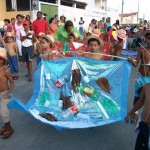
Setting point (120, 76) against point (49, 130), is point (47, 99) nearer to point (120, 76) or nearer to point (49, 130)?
point (49, 130)

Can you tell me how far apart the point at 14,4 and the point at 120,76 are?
45.4ft

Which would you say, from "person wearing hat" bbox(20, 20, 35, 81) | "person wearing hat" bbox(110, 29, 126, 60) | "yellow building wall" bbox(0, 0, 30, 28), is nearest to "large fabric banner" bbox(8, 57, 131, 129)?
"person wearing hat" bbox(110, 29, 126, 60)

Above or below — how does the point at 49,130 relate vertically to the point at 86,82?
below

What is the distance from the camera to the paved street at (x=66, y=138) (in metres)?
3.54

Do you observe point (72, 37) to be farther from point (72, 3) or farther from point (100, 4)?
point (100, 4)

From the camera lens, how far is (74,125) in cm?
352

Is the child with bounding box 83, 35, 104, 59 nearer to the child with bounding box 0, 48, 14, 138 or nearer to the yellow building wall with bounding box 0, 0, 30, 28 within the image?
the child with bounding box 0, 48, 14, 138

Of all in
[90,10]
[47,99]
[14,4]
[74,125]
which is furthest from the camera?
[90,10]

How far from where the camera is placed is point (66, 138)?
12.3 ft

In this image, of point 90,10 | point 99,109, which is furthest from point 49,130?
point 90,10

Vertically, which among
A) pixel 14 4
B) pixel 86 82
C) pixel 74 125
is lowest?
pixel 74 125

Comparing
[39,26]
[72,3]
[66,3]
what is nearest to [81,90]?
[39,26]

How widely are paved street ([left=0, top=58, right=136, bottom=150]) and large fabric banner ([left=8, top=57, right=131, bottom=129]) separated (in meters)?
0.23

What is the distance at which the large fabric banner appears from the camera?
398 centimetres
